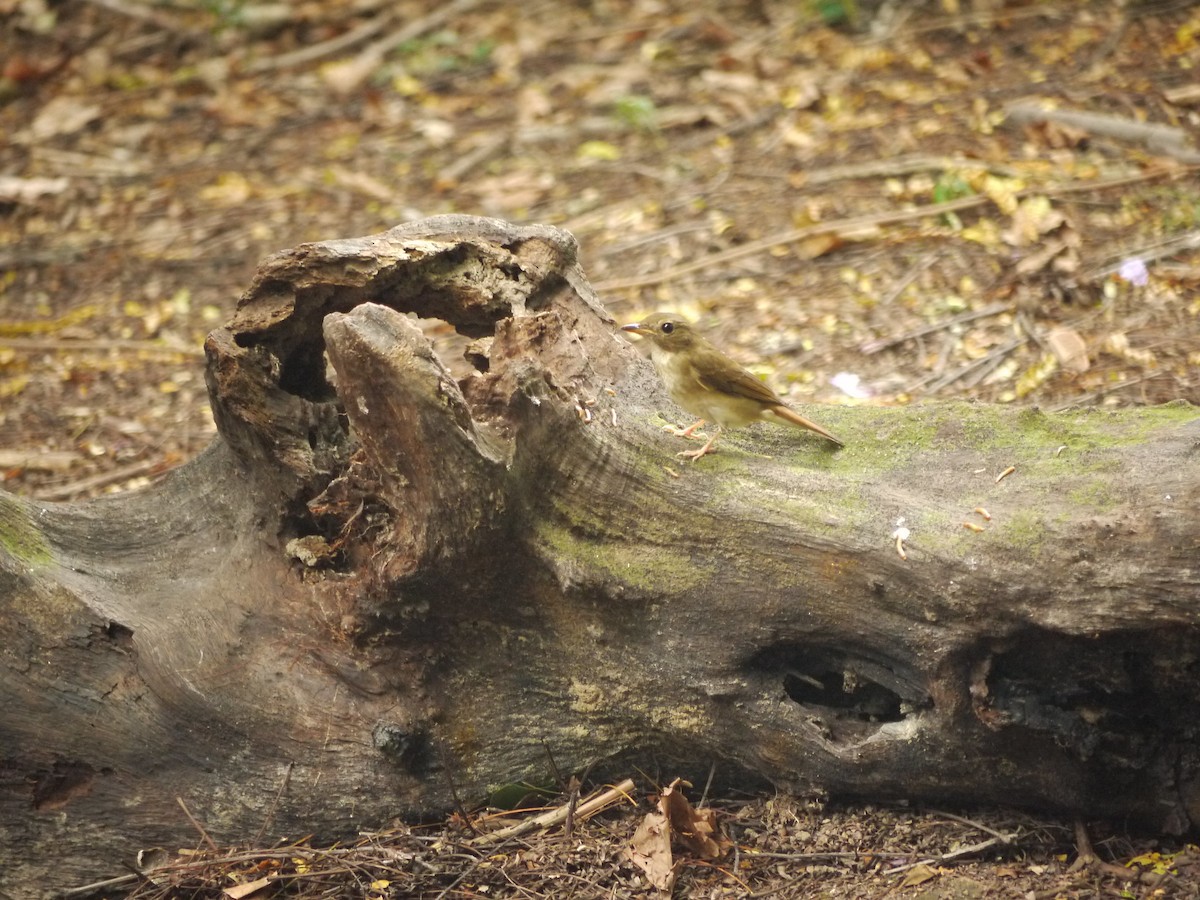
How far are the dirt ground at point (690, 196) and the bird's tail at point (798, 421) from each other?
114 centimetres

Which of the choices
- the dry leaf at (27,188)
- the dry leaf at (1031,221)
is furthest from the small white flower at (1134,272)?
the dry leaf at (27,188)

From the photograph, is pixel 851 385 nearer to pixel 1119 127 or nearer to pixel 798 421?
pixel 798 421

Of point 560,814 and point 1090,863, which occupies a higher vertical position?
point 560,814

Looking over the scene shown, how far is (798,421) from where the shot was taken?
3.99 m

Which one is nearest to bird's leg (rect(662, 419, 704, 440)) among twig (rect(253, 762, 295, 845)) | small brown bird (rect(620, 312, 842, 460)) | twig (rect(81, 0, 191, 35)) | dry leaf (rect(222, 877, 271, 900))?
small brown bird (rect(620, 312, 842, 460))

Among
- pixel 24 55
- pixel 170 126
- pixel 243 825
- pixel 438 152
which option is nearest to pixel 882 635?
pixel 243 825

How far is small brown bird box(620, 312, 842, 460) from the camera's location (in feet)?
13.2

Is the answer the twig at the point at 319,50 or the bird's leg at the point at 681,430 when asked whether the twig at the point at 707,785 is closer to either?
the bird's leg at the point at 681,430

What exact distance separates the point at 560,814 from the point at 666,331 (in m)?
1.63

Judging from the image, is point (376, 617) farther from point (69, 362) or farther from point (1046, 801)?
point (69, 362)

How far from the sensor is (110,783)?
3.98 metres

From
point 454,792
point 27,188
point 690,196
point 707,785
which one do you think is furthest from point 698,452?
point 27,188

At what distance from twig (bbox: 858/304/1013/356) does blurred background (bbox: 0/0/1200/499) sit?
0.02 m

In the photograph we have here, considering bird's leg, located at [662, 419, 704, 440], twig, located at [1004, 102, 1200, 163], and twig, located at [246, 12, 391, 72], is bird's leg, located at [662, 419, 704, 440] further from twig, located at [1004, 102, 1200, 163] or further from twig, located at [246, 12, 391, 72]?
twig, located at [246, 12, 391, 72]
